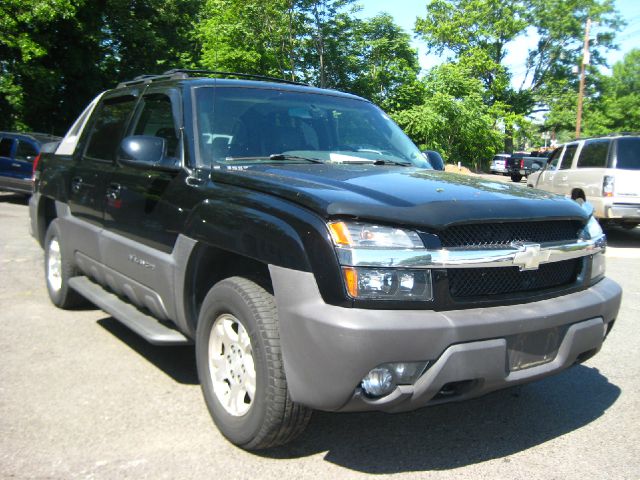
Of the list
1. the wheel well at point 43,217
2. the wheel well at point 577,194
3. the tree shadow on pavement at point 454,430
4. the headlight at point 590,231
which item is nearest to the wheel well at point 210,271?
the tree shadow on pavement at point 454,430

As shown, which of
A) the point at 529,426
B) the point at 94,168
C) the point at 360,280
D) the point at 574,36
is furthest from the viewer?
the point at 574,36

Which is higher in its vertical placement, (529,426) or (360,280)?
(360,280)

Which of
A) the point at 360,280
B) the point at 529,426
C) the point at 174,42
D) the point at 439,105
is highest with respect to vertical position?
the point at 174,42

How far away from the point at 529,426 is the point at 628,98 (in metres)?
58.8

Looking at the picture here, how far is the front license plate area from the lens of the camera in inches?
107

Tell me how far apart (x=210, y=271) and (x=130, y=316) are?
942 mm

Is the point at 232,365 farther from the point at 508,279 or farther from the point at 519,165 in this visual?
the point at 519,165

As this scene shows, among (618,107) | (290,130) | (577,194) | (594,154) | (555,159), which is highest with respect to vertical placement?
(618,107)

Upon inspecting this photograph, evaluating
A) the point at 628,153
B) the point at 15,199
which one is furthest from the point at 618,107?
the point at 15,199

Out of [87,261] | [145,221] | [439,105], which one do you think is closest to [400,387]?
[145,221]

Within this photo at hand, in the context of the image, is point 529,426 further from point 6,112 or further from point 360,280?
point 6,112

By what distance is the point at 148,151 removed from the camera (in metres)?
3.53

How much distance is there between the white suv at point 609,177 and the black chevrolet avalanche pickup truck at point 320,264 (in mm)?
7687

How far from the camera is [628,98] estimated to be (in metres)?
54.2
